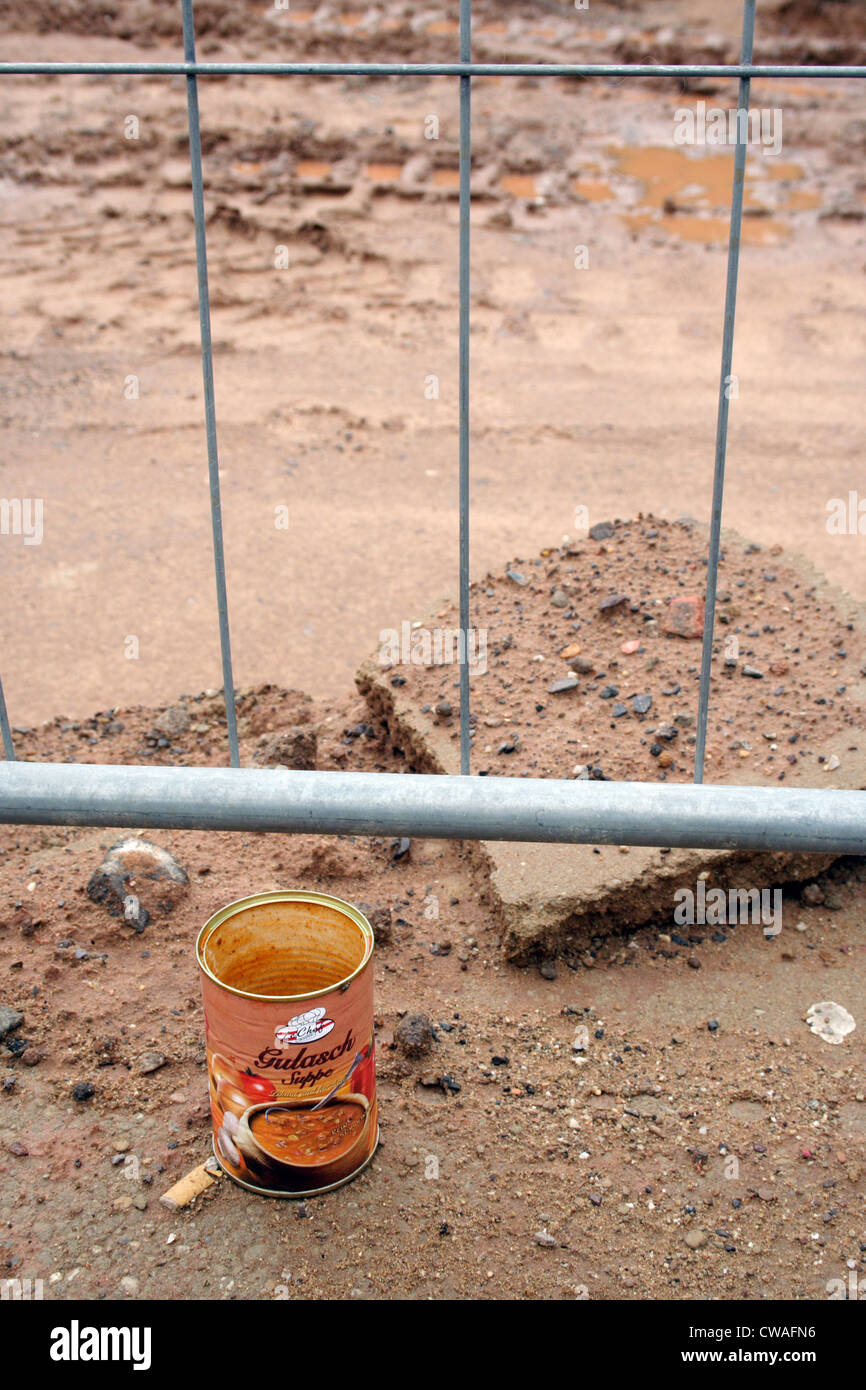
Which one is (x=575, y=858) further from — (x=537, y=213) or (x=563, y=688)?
(x=537, y=213)

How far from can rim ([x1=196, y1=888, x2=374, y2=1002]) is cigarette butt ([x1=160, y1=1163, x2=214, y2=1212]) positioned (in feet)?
1.31

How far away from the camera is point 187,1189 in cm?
240

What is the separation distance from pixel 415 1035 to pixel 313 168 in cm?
1232

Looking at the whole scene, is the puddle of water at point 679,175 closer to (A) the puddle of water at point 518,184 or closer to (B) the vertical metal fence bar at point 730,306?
(A) the puddle of water at point 518,184

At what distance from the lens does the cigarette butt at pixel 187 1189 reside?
237 cm

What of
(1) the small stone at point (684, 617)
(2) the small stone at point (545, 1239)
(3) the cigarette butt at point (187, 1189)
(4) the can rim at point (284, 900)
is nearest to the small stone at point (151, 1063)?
(3) the cigarette butt at point (187, 1189)

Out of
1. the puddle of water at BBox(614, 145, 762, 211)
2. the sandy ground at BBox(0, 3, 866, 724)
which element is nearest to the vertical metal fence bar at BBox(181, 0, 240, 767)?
the sandy ground at BBox(0, 3, 866, 724)

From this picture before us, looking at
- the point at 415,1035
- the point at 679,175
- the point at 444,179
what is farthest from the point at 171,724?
the point at 679,175

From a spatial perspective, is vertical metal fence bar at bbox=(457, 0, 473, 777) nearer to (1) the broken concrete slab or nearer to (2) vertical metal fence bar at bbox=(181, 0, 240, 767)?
(2) vertical metal fence bar at bbox=(181, 0, 240, 767)

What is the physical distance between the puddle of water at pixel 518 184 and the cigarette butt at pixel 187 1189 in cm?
1209

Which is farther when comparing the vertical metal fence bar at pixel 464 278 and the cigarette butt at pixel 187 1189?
the cigarette butt at pixel 187 1189

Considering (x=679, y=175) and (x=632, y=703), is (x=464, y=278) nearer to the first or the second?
(x=632, y=703)

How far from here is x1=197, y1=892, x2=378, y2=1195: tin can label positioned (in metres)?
2.18

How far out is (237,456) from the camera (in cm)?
727
